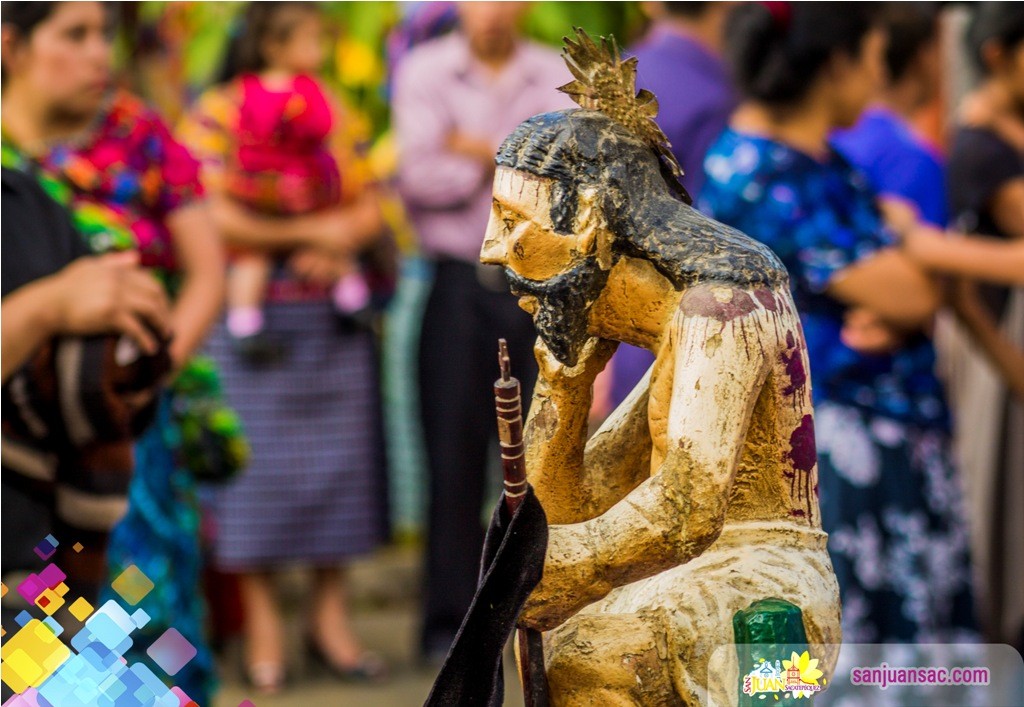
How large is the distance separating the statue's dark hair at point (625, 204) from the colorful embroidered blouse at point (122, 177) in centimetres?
142

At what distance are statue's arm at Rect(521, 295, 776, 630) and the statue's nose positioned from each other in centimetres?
26

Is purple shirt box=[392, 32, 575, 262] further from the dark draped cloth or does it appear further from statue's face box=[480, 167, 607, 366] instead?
the dark draped cloth

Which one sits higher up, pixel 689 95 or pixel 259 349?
pixel 689 95

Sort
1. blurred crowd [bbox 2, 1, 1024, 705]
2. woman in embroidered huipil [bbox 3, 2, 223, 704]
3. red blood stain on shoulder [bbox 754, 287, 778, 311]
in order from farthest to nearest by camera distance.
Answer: woman in embroidered huipil [bbox 3, 2, 223, 704] → blurred crowd [bbox 2, 1, 1024, 705] → red blood stain on shoulder [bbox 754, 287, 778, 311]

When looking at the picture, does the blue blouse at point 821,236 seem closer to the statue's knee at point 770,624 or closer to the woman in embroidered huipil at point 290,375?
the statue's knee at point 770,624

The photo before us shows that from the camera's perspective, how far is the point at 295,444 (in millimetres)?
5074

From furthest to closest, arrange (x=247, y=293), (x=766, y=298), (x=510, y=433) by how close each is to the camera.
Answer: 1. (x=247, y=293)
2. (x=766, y=298)
3. (x=510, y=433)

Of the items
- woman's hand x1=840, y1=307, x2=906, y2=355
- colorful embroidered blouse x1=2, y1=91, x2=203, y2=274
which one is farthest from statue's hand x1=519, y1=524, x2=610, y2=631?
woman's hand x1=840, y1=307, x2=906, y2=355

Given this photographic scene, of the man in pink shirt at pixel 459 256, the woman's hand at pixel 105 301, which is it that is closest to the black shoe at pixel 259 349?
the man in pink shirt at pixel 459 256

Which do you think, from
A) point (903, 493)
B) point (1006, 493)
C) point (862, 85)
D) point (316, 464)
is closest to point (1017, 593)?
point (1006, 493)

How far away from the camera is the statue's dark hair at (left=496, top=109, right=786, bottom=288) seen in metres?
1.87

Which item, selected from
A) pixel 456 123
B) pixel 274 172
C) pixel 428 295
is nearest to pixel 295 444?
pixel 428 295

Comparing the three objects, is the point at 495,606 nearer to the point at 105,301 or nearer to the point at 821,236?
the point at 105,301

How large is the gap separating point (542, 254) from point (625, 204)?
122 millimetres
